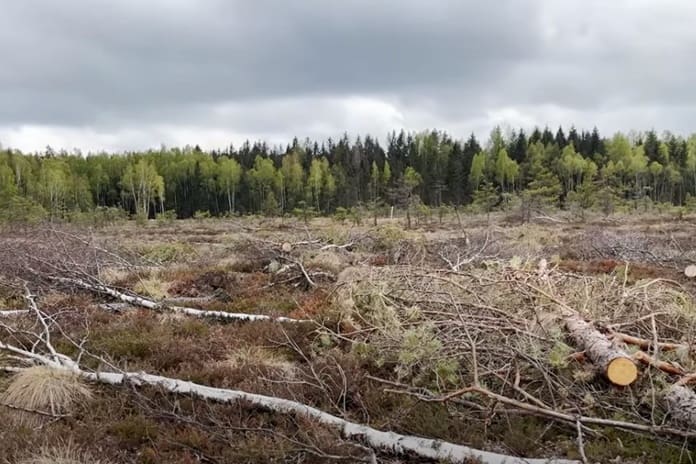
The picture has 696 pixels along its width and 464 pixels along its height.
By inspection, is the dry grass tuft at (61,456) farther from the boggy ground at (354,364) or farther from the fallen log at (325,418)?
the fallen log at (325,418)

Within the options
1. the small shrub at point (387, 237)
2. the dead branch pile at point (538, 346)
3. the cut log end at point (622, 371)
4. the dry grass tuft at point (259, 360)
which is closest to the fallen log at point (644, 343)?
the dead branch pile at point (538, 346)

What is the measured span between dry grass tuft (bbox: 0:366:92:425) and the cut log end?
4.60m

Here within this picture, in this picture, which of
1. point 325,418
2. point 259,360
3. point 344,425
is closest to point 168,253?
point 259,360

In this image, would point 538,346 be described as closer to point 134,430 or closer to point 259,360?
point 259,360

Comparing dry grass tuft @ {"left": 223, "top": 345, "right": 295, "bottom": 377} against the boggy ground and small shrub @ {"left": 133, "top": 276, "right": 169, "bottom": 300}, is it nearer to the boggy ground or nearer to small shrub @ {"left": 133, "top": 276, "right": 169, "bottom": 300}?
the boggy ground

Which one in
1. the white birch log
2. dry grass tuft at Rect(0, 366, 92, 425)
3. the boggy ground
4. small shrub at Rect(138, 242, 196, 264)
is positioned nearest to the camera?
the white birch log

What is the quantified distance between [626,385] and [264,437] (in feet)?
10.00

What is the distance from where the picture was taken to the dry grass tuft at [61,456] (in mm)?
3822

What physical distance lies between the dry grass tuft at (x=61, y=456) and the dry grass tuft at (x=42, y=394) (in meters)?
0.77

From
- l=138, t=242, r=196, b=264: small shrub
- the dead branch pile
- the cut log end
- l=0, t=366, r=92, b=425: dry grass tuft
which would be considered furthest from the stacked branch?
l=138, t=242, r=196, b=264: small shrub

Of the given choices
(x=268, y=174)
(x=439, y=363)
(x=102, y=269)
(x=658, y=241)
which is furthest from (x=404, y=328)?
(x=268, y=174)

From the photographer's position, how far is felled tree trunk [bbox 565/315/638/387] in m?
4.68

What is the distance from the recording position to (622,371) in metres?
4.69

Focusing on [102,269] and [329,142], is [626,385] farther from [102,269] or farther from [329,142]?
[329,142]
